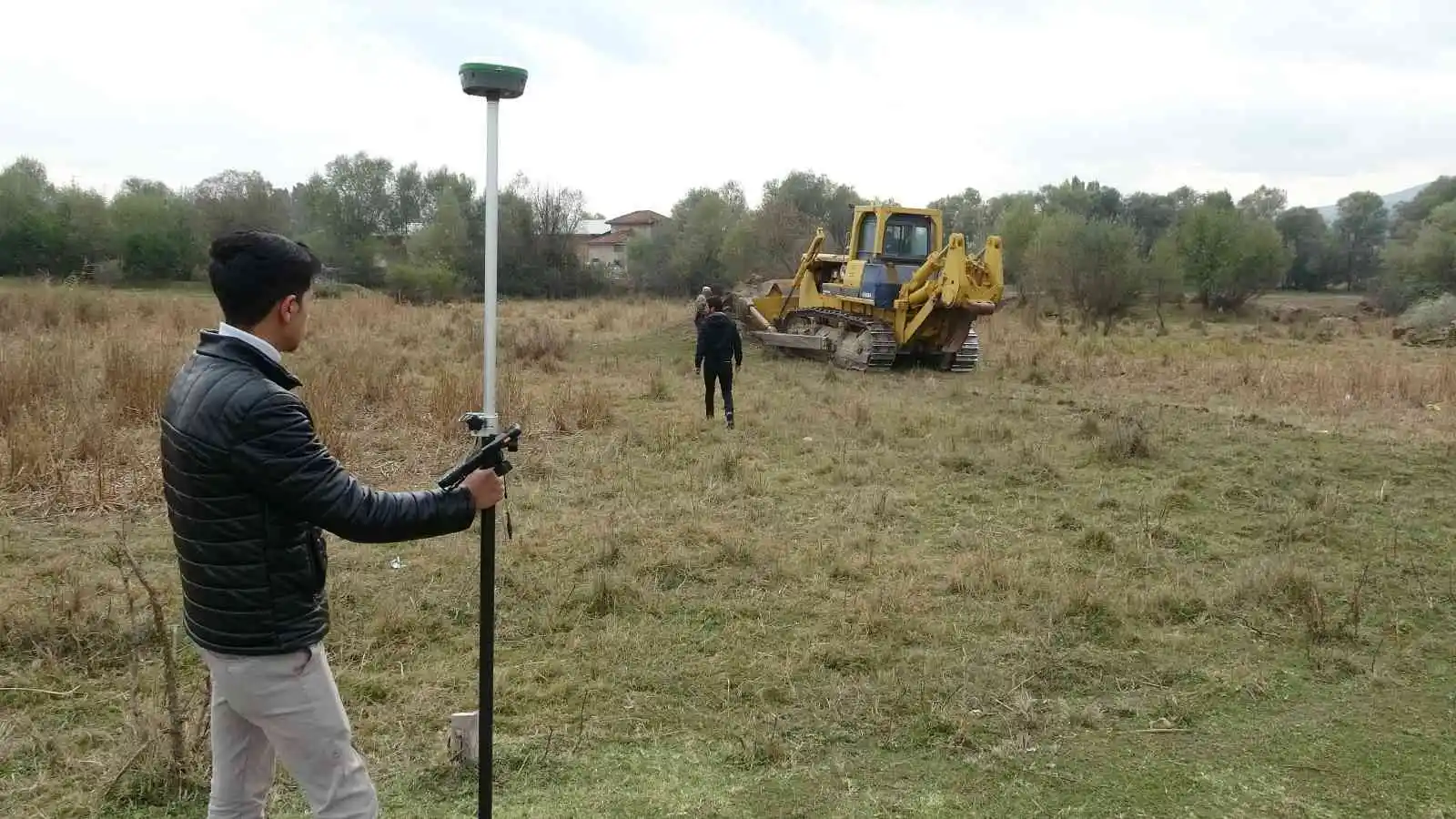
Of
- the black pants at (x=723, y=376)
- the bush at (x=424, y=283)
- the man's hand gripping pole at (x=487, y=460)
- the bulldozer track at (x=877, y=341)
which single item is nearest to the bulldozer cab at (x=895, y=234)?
the bulldozer track at (x=877, y=341)

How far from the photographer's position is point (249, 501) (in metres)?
2.14

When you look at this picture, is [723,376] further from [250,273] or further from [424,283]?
[424,283]

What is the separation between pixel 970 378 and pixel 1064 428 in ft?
14.4

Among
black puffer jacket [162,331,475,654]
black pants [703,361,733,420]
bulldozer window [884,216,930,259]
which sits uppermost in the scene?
bulldozer window [884,216,930,259]

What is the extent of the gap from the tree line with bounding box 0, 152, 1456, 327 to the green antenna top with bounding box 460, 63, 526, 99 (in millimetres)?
23087

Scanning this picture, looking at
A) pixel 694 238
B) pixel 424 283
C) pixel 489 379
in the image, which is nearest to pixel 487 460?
pixel 489 379

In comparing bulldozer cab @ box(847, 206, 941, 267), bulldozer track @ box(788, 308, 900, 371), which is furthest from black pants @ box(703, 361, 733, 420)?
bulldozer cab @ box(847, 206, 941, 267)

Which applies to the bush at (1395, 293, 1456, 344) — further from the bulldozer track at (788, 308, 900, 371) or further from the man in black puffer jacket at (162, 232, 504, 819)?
the man in black puffer jacket at (162, 232, 504, 819)

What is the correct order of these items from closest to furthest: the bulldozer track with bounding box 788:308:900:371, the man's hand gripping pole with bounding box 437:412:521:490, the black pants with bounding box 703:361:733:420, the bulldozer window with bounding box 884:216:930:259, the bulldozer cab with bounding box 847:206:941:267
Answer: the man's hand gripping pole with bounding box 437:412:521:490
the black pants with bounding box 703:361:733:420
the bulldozer track with bounding box 788:308:900:371
the bulldozer cab with bounding box 847:206:941:267
the bulldozer window with bounding box 884:216:930:259

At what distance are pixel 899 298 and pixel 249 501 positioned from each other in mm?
14009

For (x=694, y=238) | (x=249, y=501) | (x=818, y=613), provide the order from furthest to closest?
(x=694, y=238) → (x=818, y=613) → (x=249, y=501)

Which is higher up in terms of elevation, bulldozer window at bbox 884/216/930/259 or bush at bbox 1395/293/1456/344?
bulldozer window at bbox 884/216/930/259

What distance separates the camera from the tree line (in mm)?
31344

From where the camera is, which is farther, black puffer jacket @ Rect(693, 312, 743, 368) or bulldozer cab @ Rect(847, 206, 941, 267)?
bulldozer cab @ Rect(847, 206, 941, 267)
